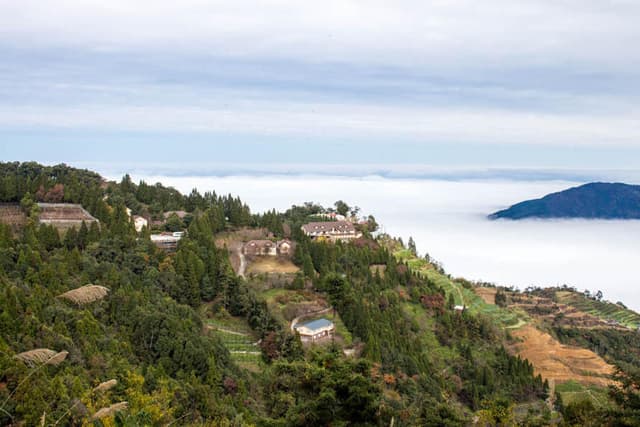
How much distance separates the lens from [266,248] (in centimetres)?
4900

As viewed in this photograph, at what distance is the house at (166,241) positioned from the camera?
145 ft

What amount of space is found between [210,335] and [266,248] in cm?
1904

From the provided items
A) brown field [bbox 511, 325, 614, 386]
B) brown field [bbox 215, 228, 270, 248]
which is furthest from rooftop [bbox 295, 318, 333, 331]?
brown field [bbox 511, 325, 614, 386]

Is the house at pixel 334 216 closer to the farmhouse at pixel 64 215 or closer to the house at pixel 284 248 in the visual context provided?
the house at pixel 284 248

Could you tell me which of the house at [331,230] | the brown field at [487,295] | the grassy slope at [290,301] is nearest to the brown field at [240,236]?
the house at [331,230]

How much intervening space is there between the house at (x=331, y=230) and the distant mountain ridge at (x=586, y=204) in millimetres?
102575

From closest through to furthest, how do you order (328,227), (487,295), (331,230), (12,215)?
(12,215)
(331,230)
(328,227)
(487,295)

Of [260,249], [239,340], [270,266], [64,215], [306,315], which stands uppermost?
[64,215]

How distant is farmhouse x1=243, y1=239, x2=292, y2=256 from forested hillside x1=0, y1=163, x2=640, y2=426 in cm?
153

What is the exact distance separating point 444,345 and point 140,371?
2636cm

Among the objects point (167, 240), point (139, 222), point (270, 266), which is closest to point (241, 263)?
point (270, 266)

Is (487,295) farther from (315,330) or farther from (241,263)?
(315,330)

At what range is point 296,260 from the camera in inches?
1879

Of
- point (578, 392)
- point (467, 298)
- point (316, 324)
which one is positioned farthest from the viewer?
point (467, 298)
